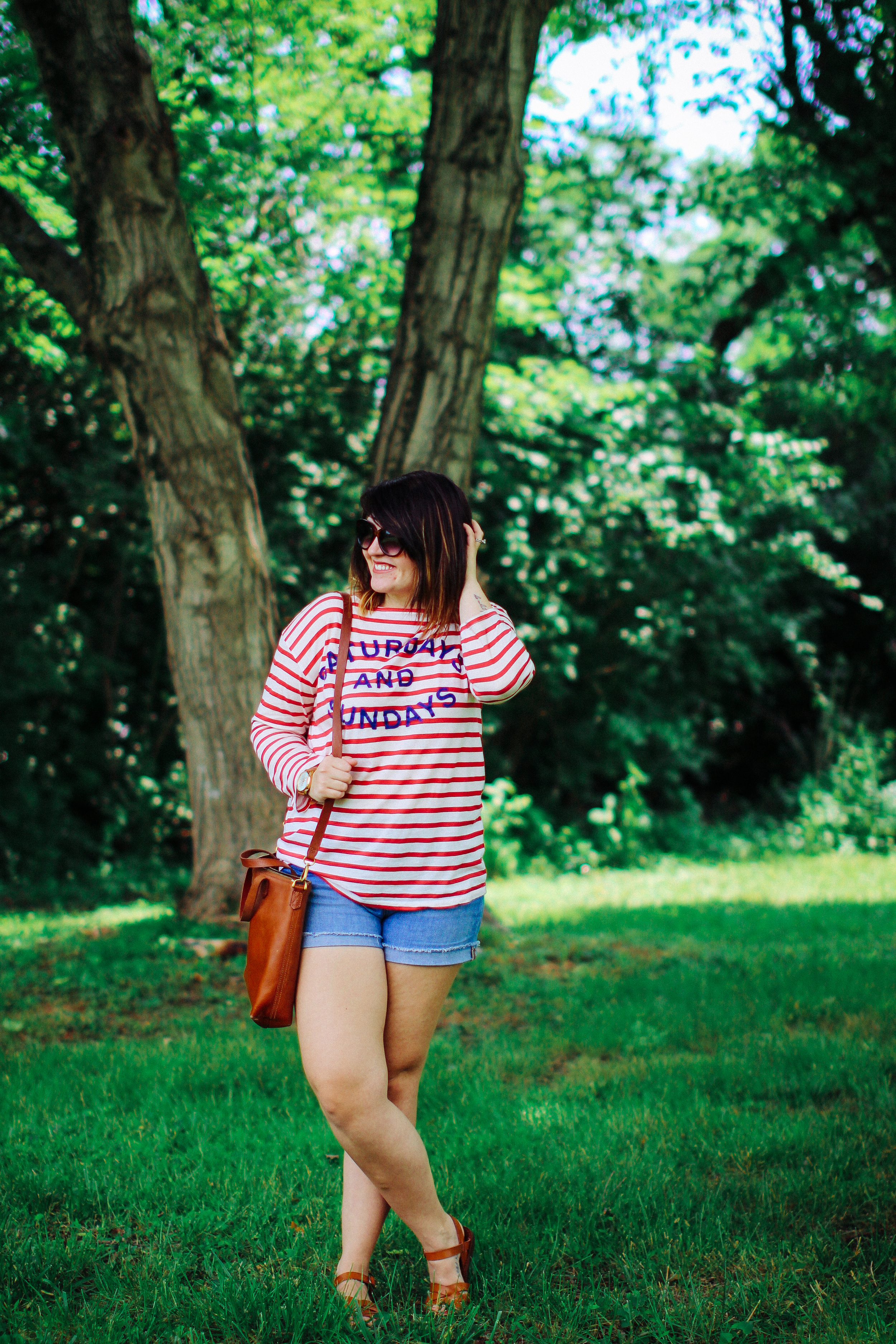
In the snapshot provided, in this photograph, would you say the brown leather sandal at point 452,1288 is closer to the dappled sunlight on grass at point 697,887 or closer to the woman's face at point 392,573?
the woman's face at point 392,573

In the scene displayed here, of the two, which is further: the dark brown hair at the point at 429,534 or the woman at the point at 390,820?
the dark brown hair at the point at 429,534

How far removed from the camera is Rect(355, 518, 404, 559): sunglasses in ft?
7.91

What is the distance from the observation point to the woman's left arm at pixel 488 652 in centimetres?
234

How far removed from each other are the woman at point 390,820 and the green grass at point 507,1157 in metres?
0.33

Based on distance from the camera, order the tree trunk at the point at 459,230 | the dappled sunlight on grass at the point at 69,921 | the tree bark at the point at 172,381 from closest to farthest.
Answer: the tree bark at the point at 172,381 < the tree trunk at the point at 459,230 < the dappled sunlight on grass at the point at 69,921

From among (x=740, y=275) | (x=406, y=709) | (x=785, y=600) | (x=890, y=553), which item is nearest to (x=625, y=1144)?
(x=406, y=709)

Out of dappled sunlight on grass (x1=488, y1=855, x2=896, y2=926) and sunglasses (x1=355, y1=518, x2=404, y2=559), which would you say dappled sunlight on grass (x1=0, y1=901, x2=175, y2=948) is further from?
sunglasses (x1=355, y1=518, x2=404, y2=559)

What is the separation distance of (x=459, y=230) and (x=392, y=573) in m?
3.89

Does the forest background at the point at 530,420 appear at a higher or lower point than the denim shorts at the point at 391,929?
higher

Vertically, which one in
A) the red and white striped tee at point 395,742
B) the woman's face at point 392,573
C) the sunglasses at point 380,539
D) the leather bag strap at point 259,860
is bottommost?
the leather bag strap at point 259,860

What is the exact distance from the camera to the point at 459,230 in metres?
5.62

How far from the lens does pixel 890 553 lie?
554 inches

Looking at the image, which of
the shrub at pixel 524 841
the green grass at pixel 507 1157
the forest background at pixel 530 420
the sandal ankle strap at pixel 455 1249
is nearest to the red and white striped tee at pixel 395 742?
the sandal ankle strap at pixel 455 1249

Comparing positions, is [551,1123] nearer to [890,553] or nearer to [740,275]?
[740,275]
